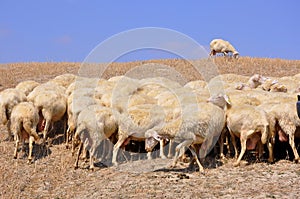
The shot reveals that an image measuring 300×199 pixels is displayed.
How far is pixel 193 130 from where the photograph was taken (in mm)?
11141

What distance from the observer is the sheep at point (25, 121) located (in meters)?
12.7

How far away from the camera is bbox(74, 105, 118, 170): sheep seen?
39.0 ft

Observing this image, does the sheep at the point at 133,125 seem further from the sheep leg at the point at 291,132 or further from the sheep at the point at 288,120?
the sheep leg at the point at 291,132

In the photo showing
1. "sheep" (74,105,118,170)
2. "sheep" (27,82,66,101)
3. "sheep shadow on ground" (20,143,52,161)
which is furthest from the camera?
"sheep" (27,82,66,101)

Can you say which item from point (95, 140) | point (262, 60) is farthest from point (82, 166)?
point (262, 60)

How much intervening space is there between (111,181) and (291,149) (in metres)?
4.45

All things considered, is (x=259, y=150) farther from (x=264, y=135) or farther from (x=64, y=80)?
(x=64, y=80)

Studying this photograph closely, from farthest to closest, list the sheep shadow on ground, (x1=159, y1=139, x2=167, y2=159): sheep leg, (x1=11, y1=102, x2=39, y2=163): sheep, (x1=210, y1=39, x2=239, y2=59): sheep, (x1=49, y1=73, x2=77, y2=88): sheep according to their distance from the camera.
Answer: (x1=210, y1=39, x2=239, y2=59): sheep → (x1=49, y1=73, x2=77, y2=88): sheep → the sheep shadow on ground → (x1=11, y1=102, x2=39, y2=163): sheep → (x1=159, y1=139, x2=167, y2=159): sheep leg

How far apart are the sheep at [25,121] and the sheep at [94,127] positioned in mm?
1345

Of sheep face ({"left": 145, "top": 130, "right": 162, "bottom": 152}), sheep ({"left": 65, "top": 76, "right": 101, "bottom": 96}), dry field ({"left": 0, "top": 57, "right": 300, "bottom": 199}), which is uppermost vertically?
sheep ({"left": 65, "top": 76, "right": 101, "bottom": 96})

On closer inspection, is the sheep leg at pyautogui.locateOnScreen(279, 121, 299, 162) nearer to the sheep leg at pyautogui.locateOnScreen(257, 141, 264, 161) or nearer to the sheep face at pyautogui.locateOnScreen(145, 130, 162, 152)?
the sheep leg at pyautogui.locateOnScreen(257, 141, 264, 161)

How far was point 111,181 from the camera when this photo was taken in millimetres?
10977

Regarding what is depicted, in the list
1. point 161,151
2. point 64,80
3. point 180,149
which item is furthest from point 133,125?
point 64,80

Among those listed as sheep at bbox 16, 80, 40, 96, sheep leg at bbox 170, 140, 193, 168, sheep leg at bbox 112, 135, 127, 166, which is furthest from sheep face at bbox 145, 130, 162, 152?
sheep at bbox 16, 80, 40, 96
